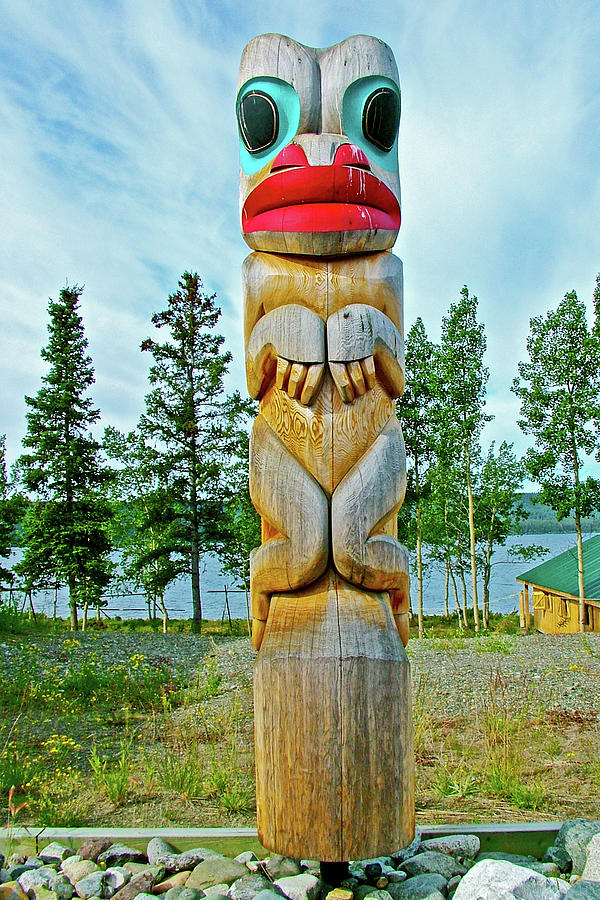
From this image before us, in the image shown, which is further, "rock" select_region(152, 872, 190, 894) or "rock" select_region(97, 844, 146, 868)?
"rock" select_region(97, 844, 146, 868)

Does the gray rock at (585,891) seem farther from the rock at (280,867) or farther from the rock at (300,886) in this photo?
the rock at (280,867)

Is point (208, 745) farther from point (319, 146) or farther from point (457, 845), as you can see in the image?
point (319, 146)

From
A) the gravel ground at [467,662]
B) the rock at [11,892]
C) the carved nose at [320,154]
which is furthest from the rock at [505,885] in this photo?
the carved nose at [320,154]

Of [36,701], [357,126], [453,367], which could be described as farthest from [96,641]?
[453,367]

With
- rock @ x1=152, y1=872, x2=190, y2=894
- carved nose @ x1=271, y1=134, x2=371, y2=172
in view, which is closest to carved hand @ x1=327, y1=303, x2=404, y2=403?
carved nose @ x1=271, y1=134, x2=371, y2=172

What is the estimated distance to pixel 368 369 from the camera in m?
3.12

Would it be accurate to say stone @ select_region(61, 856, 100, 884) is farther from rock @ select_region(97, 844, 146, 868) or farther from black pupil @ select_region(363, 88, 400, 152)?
black pupil @ select_region(363, 88, 400, 152)

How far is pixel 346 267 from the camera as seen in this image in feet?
10.7

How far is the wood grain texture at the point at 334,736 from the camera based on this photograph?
2609 mm

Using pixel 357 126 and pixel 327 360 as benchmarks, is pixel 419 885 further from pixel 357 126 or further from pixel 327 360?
pixel 357 126

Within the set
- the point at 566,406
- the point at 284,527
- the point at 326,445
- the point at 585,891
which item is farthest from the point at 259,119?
the point at 566,406

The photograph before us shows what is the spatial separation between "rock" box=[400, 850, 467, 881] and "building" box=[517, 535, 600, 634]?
12.3 m

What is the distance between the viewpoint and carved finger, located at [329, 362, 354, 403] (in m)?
3.08

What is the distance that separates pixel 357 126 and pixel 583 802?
13.5 ft
